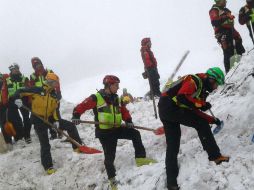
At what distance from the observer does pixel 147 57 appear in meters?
12.9

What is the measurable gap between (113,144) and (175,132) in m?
1.76

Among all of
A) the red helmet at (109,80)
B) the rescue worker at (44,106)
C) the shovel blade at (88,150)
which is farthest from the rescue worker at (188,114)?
the rescue worker at (44,106)

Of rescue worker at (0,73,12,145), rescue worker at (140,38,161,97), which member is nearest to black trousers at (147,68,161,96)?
rescue worker at (140,38,161,97)

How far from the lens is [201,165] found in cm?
667

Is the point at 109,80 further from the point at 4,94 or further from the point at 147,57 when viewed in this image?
the point at 147,57

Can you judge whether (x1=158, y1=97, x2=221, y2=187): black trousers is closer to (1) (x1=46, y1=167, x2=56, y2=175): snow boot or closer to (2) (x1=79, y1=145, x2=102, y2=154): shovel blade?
(2) (x1=79, y1=145, x2=102, y2=154): shovel blade

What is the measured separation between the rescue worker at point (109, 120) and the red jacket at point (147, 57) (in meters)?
4.90

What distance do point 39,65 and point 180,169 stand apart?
6.30 metres

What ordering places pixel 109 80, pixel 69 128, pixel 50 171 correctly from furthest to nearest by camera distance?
pixel 69 128 < pixel 50 171 < pixel 109 80

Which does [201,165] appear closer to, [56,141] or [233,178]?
[233,178]

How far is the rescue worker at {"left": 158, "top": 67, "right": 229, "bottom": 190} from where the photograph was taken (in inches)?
251

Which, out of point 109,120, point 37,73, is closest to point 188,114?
point 109,120

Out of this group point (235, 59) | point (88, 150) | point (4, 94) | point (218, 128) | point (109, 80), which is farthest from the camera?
point (4, 94)

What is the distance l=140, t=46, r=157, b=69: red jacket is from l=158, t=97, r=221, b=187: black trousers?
20.9 ft
